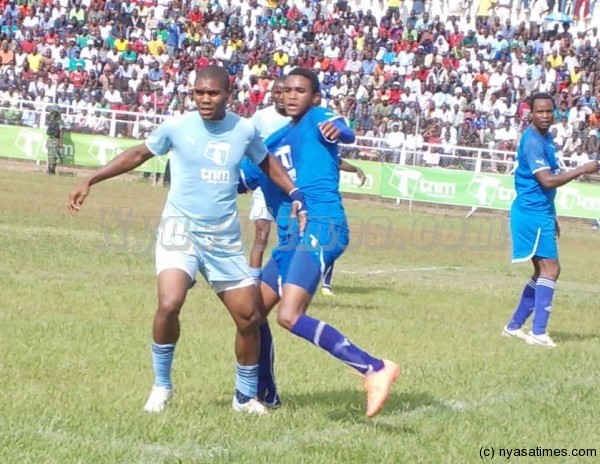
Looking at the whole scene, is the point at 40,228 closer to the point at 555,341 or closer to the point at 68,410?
the point at 555,341

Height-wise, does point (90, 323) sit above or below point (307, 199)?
below

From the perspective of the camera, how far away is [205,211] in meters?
6.88

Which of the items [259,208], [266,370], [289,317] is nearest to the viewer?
[289,317]

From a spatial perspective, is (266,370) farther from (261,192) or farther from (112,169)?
(261,192)

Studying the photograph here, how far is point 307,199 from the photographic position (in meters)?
7.23

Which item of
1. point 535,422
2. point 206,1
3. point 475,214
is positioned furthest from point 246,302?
point 206,1

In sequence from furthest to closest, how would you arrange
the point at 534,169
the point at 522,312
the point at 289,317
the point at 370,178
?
1. the point at 370,178
2. the point at 522,312
3. the point at 534,169
4. the point at 289,317

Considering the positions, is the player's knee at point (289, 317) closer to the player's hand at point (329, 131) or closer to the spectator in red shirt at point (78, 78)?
the player's hand at point (329, 131)

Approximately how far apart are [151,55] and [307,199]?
32.7 metres

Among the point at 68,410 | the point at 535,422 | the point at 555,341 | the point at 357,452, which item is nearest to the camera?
the point at 357,452

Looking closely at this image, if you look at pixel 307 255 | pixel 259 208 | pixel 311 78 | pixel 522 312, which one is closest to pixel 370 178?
pixel 259 208

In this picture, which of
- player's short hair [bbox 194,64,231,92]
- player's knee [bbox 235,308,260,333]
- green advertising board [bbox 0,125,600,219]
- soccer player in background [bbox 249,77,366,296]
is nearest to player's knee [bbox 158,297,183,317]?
player's knee [bbox 235,308,260,333]

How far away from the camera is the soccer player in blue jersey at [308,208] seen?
7051 mm

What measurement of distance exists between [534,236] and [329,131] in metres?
4.13
